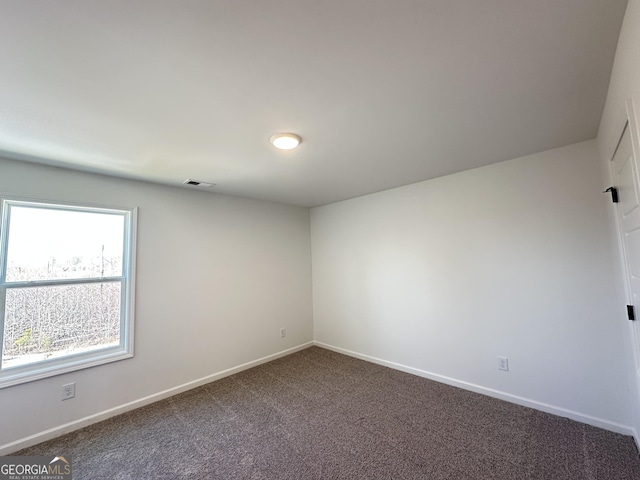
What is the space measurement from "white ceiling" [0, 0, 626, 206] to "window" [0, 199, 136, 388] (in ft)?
2.07

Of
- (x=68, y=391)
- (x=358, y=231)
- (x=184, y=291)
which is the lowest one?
(x=68, y=391)

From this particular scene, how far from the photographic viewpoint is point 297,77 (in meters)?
1.46

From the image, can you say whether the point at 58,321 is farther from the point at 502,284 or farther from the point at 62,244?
the point at 502,284

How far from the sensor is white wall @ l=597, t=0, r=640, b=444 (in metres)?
1.08

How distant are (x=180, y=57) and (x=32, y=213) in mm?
2444

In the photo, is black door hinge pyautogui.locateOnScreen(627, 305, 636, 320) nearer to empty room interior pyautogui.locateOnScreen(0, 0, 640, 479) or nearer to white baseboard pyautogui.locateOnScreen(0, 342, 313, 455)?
empty room interior pyautogui.locateOnScreen(0, 0, 640, 479)

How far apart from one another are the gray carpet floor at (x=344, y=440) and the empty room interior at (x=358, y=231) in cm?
2

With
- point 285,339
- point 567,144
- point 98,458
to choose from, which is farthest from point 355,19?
point 285,339

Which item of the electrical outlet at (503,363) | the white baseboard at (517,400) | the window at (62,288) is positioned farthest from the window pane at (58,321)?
the electrical outlet at (503,363)

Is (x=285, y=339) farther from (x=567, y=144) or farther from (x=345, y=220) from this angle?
(x=567, y=144)

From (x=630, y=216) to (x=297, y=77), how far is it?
2.10m

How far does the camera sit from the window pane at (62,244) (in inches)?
95.0

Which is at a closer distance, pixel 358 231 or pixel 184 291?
pixel 184 291

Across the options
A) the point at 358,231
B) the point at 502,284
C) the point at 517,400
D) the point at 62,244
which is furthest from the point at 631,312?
the point at 62,244
